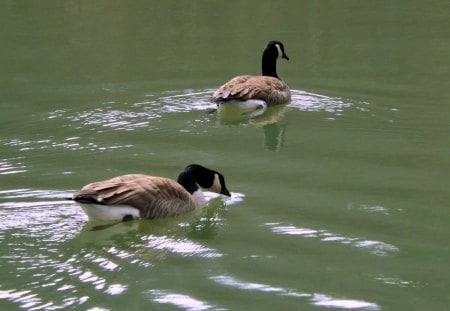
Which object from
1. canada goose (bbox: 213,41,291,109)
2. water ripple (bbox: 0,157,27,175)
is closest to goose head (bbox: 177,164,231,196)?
water ripple (bbox: 0,157,27,175)

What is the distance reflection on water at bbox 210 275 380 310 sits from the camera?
6.80 meters

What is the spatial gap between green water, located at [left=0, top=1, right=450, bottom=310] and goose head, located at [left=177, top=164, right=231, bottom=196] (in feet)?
0.62

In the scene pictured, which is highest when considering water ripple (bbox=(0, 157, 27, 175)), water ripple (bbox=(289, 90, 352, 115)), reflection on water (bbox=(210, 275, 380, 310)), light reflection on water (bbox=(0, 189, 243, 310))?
water ripple (bbox=(289, 90, 352, 115))

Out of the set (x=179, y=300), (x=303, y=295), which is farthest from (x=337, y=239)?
(x=179, y=300)

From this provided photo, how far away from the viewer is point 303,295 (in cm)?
700

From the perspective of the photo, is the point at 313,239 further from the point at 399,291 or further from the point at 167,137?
the point at 167,137

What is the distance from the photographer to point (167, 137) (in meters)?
11.7

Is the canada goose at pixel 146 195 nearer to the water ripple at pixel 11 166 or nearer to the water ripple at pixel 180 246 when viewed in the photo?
the water ripple at pixel 180 246

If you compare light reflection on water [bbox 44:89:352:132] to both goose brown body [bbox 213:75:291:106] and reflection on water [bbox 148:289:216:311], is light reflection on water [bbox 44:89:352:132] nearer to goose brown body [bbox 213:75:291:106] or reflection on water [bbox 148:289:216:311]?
goose brown body [bbox 213:75:291:106]

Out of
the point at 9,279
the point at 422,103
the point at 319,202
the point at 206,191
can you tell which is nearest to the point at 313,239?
the point at 319,202

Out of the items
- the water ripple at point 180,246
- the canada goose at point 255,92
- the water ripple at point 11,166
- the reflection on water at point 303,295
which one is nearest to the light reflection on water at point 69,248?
the water ripple at point 180,246

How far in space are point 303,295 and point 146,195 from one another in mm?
2305

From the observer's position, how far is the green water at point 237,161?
23.8 feet

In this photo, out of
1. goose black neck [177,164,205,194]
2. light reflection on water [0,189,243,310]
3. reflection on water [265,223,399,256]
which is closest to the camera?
light reflection on water [0,189,243,310]
